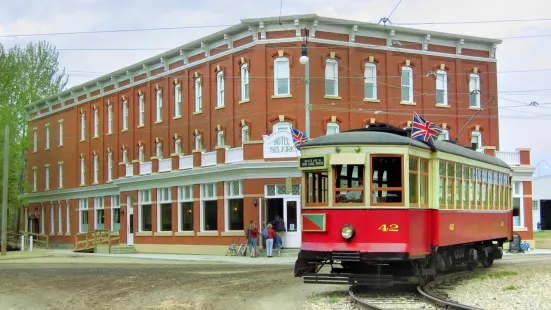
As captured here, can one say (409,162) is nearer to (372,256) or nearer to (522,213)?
(372,256)

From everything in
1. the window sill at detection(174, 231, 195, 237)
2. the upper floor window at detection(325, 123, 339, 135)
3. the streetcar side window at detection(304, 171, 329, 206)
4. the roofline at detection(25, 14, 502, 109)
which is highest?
the roofline at detection(25, 14, 502, 109)

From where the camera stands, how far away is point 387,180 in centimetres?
1603

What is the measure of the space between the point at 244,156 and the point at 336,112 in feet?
17.5

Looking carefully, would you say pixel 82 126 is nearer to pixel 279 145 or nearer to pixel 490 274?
pixel 279 145

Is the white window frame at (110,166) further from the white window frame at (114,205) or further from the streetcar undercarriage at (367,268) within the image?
the streetcar undercarriage at (367,268)

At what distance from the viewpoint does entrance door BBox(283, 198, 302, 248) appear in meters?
35.3

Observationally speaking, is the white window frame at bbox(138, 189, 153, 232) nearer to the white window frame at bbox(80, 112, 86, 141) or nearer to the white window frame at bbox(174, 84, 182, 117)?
the white window frame at bbox(174, 84, 182, 117)

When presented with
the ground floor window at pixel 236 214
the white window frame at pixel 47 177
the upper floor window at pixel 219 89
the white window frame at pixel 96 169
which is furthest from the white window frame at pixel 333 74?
the white window frame at pixel 47 177

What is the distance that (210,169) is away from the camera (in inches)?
1507

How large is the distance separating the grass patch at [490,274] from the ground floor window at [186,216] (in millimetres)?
20962

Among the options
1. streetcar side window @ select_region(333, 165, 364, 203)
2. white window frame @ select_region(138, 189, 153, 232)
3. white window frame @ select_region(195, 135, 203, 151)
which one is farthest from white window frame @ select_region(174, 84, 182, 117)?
streetcar side window @ select_region(333, 165, 364, 203)

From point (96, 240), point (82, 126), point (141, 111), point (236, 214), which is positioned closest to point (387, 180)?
point (236, 214)

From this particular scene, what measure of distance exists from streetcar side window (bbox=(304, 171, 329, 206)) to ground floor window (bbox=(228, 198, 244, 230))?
20622 millimetres

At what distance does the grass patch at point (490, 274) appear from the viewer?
20.2 metres
